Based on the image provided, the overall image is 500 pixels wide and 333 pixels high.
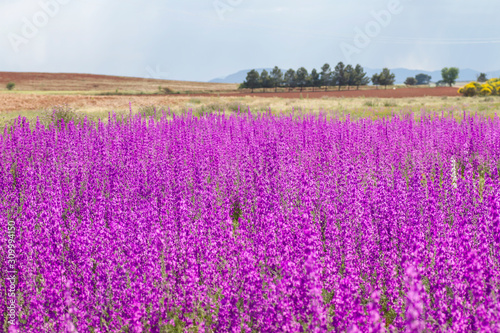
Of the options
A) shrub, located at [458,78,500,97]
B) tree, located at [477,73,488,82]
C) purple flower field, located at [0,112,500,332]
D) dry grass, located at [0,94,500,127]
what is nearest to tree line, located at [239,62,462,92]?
tree, located at [477,73,488,82]

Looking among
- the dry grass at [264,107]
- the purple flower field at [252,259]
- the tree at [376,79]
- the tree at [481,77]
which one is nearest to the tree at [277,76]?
the tree at [376,79]

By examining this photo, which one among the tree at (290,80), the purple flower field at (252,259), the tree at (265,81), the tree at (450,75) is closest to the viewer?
the purple flower field at (252,259)

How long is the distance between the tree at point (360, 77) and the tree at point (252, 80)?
1954 cm

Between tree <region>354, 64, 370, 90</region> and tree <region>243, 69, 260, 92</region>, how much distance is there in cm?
1954

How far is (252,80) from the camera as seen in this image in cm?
7506

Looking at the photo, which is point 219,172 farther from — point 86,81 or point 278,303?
point 86,81

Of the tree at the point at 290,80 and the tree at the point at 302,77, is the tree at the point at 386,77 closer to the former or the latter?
the tree at the point at 302,77

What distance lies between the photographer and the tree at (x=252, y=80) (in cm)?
7506

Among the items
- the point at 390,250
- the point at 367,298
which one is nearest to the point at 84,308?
the point at 367,298

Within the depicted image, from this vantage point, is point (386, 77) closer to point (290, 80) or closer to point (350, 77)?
point (350, 77)

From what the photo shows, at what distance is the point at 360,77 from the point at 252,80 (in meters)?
22.6

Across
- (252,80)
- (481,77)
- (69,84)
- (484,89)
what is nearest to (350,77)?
(252,80)

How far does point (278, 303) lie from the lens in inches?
93.2

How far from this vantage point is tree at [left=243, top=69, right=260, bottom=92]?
75062mm
